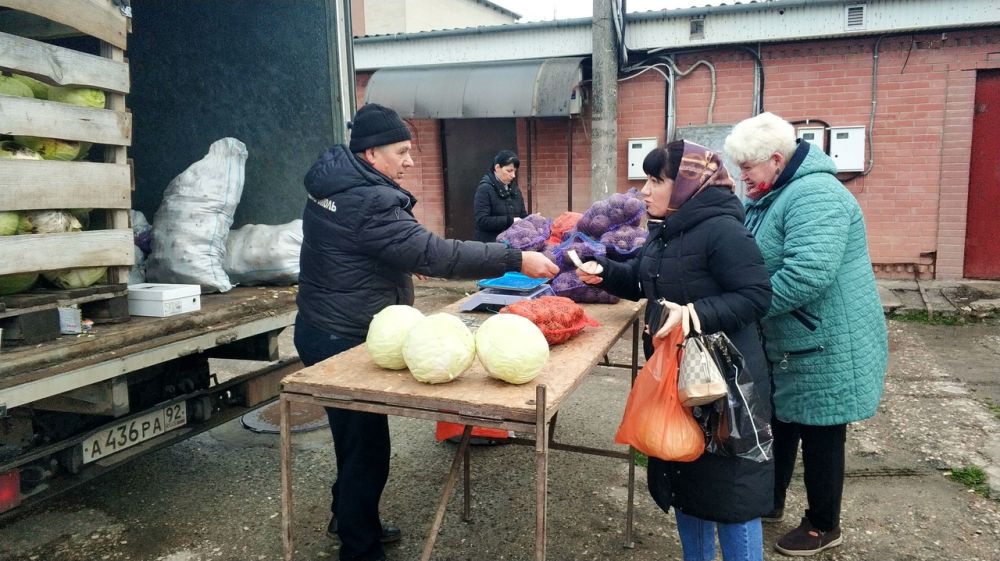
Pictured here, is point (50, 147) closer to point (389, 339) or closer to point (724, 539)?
point (389, 339)

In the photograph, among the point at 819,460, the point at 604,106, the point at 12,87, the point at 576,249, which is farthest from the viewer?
the point at 604,106

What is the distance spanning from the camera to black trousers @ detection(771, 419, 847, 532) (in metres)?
2.96

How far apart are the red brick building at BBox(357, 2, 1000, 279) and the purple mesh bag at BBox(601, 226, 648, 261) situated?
6063 millimetres

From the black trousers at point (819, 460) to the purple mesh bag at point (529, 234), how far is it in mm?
1393

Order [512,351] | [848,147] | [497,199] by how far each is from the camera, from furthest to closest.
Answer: [848,147]
[497,199]
[512,351]

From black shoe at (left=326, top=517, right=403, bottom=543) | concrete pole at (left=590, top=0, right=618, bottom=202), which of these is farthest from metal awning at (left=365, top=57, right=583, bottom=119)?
black shoe at (left=326, top=517, right=403, bottom=543)

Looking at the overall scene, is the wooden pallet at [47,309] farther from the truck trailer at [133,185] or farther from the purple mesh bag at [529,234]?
the purple mesh bag at [529,234]

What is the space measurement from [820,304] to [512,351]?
4.61 ft

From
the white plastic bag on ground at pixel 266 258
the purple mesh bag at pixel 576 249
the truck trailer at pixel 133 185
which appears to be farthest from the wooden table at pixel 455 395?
the white plastic bag on ground at pixel 266 258

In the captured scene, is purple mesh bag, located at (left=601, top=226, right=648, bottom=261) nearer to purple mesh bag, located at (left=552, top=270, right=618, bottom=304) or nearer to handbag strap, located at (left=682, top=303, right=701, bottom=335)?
purple mesh bag, located at (left=552, top=270, right=618, bottom=304)

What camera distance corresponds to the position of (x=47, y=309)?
275cm

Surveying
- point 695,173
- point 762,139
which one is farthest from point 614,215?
point 695,173

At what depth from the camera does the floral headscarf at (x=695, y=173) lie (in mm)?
2385

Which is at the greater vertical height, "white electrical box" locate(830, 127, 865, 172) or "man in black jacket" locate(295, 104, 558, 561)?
"white electrical box" locate(830, 127, 865, 172)
